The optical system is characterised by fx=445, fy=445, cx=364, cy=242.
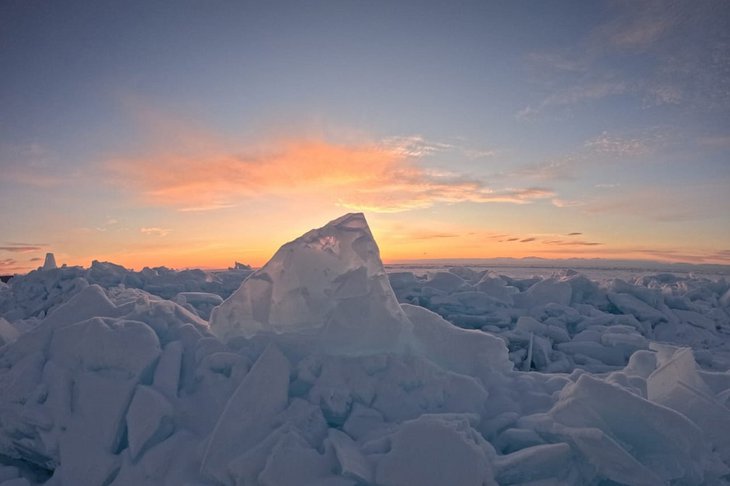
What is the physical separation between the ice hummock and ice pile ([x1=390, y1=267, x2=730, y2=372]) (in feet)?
9.65

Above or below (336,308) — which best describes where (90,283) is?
below

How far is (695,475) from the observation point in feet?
7.25

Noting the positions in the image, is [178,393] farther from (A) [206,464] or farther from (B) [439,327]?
(B) [439,327]

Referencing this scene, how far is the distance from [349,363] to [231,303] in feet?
3.74

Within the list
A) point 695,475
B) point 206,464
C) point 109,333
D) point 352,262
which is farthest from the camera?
point 352,262

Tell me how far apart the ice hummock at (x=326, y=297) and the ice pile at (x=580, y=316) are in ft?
9.65

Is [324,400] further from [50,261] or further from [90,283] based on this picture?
[50,261]

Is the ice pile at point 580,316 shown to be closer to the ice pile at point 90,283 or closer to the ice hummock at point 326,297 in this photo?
the ice hummock at point 326,297

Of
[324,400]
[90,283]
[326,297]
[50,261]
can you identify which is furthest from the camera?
[50,261]

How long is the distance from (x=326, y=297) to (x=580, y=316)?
5267mm

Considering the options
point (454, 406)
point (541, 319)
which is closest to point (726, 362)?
point (541, 319)

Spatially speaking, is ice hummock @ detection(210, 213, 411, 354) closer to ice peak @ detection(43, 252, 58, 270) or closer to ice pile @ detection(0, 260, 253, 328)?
ice pile @ detection(0, 260, 253, 328)

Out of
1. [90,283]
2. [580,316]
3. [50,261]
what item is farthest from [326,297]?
[50,261]

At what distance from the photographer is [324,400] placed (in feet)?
8.87
